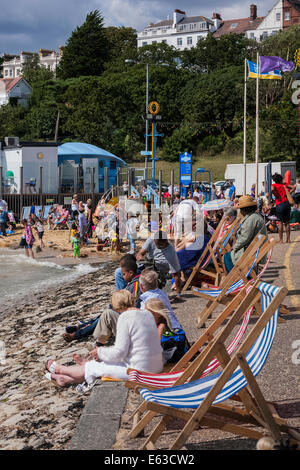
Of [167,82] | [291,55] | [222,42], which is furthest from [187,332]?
[222,42]

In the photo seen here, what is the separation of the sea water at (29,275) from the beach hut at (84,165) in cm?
1355

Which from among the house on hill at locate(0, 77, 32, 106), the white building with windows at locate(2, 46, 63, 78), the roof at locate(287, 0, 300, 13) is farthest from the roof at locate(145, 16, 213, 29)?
the house on hill at locate(0, 77, 32, 106)

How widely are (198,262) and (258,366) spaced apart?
5574 millimetres

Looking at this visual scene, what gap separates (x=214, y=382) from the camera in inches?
152

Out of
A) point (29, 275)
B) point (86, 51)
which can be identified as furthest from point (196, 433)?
point (86, 51)

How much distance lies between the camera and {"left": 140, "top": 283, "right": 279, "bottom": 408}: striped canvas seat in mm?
3713

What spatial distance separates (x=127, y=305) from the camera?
5648 mm

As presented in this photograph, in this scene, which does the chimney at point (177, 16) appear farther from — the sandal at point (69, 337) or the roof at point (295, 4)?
the sandal at point (69, 337)

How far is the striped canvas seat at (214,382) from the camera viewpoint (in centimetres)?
371

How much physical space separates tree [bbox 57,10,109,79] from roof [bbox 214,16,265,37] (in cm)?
2583

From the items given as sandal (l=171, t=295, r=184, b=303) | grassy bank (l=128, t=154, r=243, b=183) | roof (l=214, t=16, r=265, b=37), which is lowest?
sandal (l=171, t=295, r=184, b=303)

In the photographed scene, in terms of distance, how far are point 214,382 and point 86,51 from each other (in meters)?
93.9

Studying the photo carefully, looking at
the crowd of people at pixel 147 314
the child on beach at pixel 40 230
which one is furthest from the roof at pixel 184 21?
the crowd of people at pixel 147 314

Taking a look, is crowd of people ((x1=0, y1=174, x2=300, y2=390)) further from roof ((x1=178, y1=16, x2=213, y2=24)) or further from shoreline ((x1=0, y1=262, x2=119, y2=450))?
roof ((x1=178, y1=16, x2=213, y2=24))
